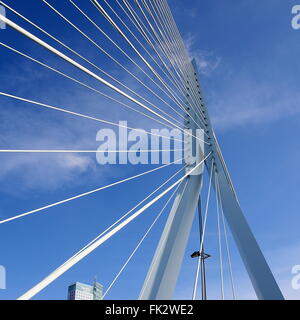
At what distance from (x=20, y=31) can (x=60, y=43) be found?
0.66 metres

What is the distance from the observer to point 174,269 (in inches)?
154

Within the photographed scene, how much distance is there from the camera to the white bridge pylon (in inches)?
147

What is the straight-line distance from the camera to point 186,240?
432cm

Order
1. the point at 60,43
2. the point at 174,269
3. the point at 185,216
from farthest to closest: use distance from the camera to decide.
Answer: the point at 185,216
the point at 174,269
the point at 60,43

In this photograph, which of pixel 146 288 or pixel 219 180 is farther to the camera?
pixel 219 180

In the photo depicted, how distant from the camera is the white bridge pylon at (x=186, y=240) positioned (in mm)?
3736

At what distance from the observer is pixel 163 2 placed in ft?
19.2

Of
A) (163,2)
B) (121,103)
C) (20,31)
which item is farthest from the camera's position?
(163,2)

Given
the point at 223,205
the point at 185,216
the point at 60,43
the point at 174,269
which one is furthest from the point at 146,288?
the point at 60,43

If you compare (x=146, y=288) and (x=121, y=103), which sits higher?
(x=121, y=103)
